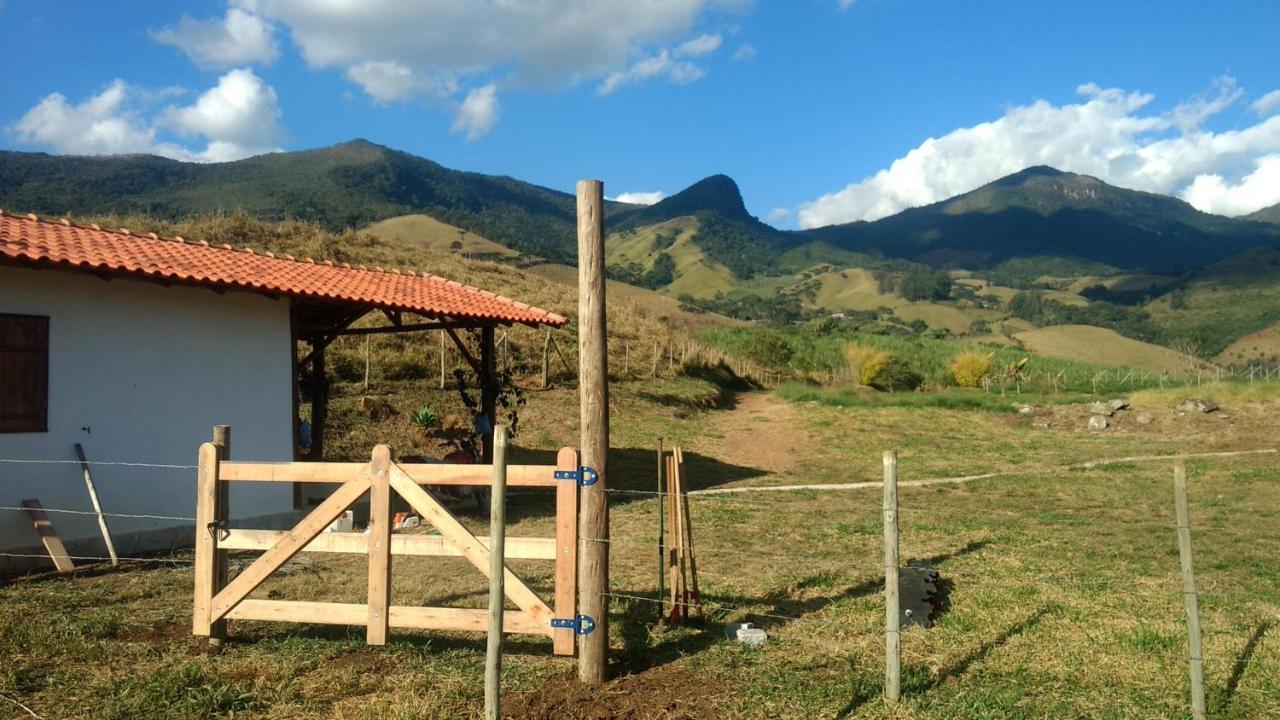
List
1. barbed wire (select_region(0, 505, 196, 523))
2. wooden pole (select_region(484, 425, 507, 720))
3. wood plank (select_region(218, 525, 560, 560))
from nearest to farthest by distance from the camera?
wooden pole (select_region(484, 425, 507, 720))
wood plank (select_region(218, 525, 560, 560))
barbed wire (select_region(0, 505, 196, 523))

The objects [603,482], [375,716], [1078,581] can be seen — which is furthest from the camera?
[1078,581]

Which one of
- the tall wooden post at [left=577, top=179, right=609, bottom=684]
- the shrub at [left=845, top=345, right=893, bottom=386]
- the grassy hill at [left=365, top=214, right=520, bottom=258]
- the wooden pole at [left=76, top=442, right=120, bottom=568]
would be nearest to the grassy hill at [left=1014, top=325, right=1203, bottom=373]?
the shrub at [left=845, top=345, right=893, bottom=386]

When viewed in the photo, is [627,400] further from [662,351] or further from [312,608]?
[312,608]

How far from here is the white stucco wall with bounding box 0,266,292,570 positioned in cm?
855

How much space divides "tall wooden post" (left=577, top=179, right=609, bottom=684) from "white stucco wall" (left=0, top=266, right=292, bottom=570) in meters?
6.28

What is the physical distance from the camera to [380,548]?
5598 mm

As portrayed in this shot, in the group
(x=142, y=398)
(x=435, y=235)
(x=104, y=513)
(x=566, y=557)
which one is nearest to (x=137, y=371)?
(x=142, y=398)

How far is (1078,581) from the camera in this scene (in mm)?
7996

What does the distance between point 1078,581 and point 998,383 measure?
35810 mm

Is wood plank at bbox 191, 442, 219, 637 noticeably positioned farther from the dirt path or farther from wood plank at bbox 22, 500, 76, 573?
the dirt path

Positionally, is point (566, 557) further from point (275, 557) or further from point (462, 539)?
point (275, 557)

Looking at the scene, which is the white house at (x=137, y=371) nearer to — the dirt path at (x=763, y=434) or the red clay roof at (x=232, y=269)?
the red clay roof at (x=232, y=269)

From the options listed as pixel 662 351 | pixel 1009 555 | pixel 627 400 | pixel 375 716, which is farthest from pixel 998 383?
pixel 375 716

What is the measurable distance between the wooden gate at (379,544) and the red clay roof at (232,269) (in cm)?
411
